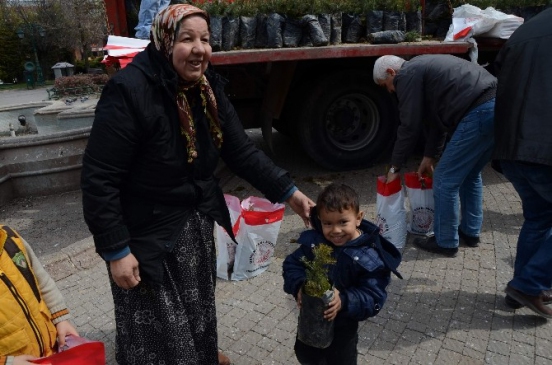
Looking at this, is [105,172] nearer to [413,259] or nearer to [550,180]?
[550,180]

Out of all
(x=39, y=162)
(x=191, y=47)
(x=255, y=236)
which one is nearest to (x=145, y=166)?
(x=191, y=47)

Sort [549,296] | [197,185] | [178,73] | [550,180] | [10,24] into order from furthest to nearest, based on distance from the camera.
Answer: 1. [10,24]
2. [549,296]
3. [550,180]
4. [197,185]
5. [178,73]

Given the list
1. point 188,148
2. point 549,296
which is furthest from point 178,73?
point 549,296

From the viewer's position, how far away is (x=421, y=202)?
388 centimetres

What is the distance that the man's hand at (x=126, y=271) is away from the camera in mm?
1816

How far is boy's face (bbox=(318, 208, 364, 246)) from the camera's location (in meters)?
1.87

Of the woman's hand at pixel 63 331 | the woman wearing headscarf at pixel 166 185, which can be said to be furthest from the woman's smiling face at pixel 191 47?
the woman's hand at pixel 63 331

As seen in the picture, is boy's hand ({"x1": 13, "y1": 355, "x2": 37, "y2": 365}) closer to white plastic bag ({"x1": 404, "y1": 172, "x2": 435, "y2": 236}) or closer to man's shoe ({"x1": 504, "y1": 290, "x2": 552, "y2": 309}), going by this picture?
man's shoe ({"x1": 504, "y1": 290, "x2": 552, "y2": 309})

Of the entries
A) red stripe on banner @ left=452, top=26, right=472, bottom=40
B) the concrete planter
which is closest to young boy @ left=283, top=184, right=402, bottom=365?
red stripe on banner @ left=452, top=26, right=472, bottom=40

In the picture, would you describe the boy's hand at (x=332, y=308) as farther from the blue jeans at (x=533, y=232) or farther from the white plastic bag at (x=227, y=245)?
the white plastic bag at (x=227, y=245)

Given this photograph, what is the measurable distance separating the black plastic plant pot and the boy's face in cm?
28

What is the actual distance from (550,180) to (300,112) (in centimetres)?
326

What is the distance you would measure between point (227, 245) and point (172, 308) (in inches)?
53.1

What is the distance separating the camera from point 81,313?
3252 millimetres
